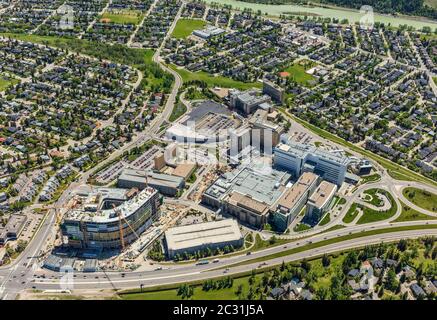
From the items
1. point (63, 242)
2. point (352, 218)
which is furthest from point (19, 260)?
point (352, 218)

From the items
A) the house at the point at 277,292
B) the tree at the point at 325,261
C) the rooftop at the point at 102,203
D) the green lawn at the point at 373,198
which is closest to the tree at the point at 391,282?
the tree at the point at 325,261

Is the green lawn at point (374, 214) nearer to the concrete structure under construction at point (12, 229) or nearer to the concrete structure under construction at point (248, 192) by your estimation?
the concrete structure under construction at point (248, 192)

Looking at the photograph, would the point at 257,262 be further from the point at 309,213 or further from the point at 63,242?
the point at 63,242

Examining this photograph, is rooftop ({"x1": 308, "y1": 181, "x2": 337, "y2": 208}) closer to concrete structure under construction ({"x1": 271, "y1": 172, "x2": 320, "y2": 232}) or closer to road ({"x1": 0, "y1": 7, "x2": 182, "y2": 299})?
concrete structure under construction ({"x1": 271, "y1": 172, "x2": 320, "y2": 232})

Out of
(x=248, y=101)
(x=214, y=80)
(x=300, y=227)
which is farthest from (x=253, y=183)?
(x=214, y=80)

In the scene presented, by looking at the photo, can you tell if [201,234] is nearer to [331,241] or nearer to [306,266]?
[306,266]

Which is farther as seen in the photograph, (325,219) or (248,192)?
(248,192)
